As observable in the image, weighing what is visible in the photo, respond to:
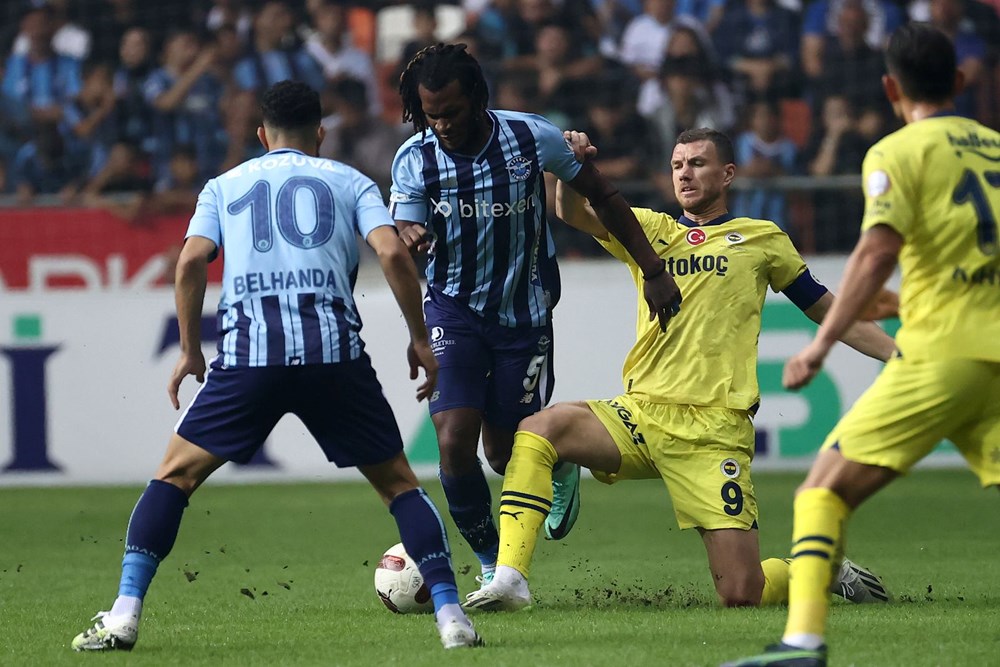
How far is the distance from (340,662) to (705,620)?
155cm

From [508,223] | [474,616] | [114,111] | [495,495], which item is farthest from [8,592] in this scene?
[114,111]

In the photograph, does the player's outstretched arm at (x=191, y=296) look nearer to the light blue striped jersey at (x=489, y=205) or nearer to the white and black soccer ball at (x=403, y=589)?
the light blue striped jersey at (x=489, y=205)

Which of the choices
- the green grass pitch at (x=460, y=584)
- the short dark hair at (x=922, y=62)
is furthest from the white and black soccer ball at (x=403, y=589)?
the short dark hair at (x=922, y=62)

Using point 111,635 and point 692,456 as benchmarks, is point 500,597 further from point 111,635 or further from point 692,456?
point 111,635

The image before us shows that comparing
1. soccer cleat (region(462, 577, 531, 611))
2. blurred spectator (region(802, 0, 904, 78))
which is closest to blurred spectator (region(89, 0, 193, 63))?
blurred spectator (region(802, 0, 904, 78))

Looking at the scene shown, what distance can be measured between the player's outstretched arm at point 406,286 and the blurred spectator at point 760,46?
8.99m

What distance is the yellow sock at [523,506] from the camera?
598cm

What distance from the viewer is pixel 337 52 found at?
14.0 meters

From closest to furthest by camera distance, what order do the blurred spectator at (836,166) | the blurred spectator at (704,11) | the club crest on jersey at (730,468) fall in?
the club crest on jersey at (730,468), the blurred spectator at (836,166), the blurred spectator at (704,11)

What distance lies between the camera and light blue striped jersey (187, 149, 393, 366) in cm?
509

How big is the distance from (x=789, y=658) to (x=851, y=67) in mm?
10287

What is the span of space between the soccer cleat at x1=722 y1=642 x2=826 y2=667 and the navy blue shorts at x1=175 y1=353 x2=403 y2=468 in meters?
1.57

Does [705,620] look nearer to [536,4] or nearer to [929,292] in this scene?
[929,292]

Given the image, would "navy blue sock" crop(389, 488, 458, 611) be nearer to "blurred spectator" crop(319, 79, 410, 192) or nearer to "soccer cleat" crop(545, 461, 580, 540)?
"soccer cleat" crop(545, 461, 580, 540)
